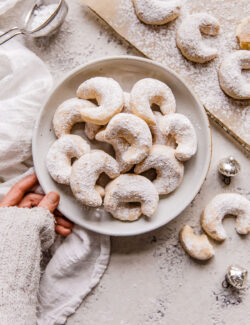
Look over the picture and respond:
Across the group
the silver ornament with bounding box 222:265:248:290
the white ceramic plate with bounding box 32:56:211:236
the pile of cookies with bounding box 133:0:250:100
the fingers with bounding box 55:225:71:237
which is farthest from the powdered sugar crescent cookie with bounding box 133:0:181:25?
the silver ornament with bounding box 222:265:248:290

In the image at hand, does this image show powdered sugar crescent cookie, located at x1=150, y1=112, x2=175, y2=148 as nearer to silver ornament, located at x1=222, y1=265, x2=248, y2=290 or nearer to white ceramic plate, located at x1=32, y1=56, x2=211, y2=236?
white ceramic plate, located at x1=32, y1=56, x2=211, y2=236

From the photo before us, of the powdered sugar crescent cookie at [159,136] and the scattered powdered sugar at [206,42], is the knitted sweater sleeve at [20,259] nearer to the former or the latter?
the powdered sugar crescent cookie at [159,136]

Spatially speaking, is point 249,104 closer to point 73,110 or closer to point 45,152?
point 73,110

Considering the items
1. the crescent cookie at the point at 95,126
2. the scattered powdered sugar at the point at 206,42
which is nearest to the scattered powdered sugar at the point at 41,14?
the scattered powdered sugar at the point at 206,42

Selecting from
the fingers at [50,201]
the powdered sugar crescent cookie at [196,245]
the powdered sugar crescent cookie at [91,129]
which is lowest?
the powdered sugar crescent cookie at [196,245]

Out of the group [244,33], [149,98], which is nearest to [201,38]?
[244,33]

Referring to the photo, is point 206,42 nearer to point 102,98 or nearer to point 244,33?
point 244,33

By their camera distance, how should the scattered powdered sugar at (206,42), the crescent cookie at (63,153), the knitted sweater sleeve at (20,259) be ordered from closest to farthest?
the knitted sweater sleeve at (20,259)
the crescent cookie at (63,153)
the scattered powdered sugar at (206,42)
